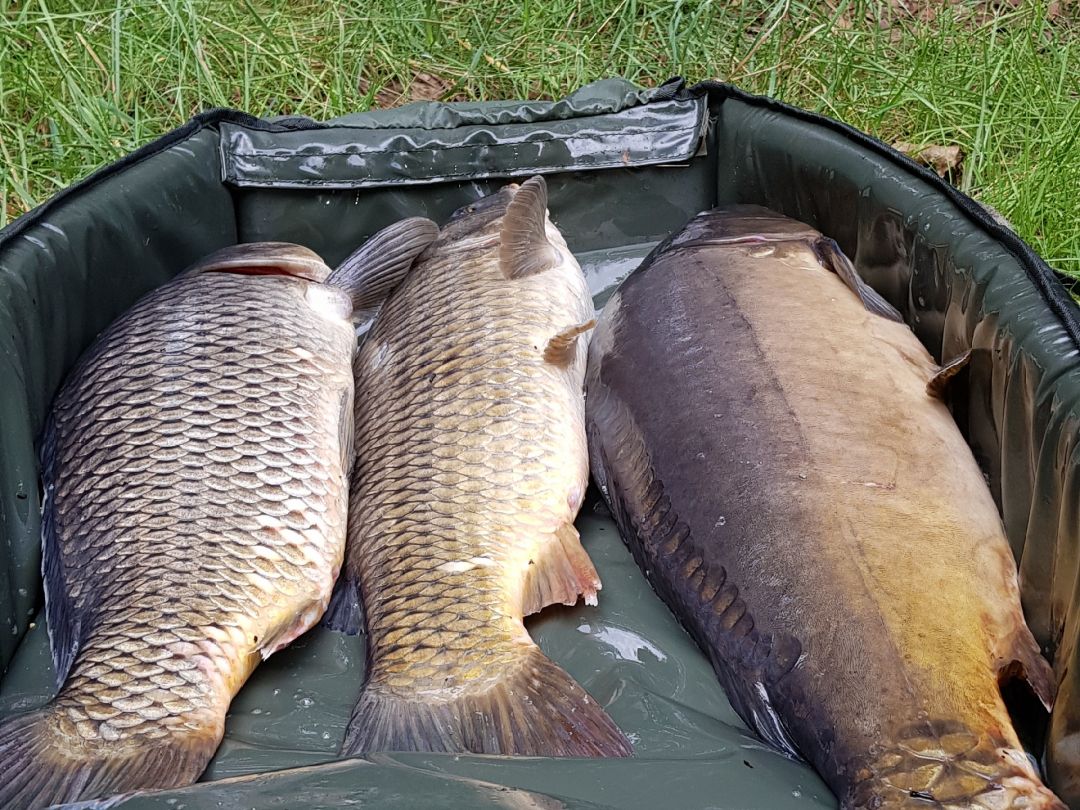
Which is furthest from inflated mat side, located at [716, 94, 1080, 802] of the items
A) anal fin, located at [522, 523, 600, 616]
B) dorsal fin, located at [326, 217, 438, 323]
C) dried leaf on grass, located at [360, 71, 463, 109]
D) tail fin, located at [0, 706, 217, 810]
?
dried leaf on grass, located at [360, 71, 463, 109]

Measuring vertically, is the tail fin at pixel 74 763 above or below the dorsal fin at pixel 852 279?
below

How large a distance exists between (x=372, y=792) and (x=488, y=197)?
5.11 feet

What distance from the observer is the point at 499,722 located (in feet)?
4.99

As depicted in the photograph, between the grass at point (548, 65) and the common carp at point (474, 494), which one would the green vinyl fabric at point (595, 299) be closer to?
the common carp at point (474, 494)

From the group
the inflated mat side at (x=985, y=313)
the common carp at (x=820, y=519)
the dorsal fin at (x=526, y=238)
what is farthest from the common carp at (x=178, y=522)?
the inflated mat side at (x=985, y=313)

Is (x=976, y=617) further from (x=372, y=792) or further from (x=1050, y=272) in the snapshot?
(x=372, y=792)

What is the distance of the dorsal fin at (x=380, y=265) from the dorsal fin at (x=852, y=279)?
33.9 inches

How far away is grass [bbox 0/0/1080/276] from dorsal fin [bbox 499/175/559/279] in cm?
142

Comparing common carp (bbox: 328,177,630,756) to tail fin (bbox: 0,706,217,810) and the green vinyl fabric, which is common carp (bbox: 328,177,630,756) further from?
tail fin (bbox: 0,706,217,810)

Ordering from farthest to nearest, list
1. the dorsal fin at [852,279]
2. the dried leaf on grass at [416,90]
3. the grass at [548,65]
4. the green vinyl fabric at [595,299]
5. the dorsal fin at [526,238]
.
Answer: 1. the dried leaf on grass at [416,90]
2. the grass at [548,65]
3. the dorsal fin at [526,238]
4. the dorsal fin at [852,279]
5. the green vinyl fabric at [595,299]

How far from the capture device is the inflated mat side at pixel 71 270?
6.11ft

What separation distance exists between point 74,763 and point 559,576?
78cm

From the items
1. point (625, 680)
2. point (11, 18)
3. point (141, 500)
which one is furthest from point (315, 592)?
point (11, 18)

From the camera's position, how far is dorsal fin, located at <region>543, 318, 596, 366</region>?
2.04 metres
